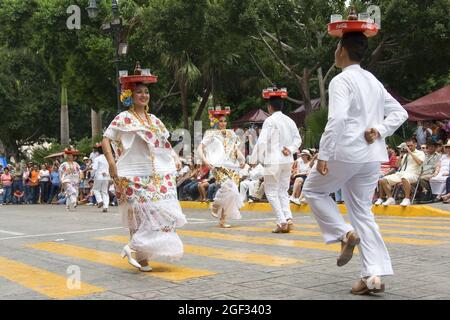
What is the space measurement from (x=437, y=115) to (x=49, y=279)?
13.7 meters

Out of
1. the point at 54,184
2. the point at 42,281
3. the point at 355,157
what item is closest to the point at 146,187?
the point at 42,281

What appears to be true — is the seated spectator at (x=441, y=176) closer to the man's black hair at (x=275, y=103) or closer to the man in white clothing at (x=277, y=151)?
the man in white clothing at (x=277, y=151)

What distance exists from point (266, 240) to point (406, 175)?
586 centimetres

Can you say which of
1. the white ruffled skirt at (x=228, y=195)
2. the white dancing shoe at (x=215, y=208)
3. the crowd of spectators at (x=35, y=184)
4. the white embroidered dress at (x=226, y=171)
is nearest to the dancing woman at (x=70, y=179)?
the crowd of spectators at (x=35, y=184)

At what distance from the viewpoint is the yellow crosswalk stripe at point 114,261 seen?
6.04m

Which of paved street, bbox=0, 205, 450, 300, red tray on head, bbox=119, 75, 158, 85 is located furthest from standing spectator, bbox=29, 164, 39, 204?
red tray on head, bbox=119, 75, 158, 85

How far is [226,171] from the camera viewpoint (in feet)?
35.5

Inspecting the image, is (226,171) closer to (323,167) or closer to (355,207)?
(355,207)

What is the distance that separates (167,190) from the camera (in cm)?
654

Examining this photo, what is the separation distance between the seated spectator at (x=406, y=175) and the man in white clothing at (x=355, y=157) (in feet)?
27.1

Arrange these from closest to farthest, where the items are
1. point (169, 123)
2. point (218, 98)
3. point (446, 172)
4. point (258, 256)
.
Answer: point (258, 256)
point (446, 172)
point (218, 98)
point (169, 123)

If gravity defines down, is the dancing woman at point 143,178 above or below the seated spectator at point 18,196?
above
